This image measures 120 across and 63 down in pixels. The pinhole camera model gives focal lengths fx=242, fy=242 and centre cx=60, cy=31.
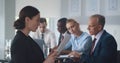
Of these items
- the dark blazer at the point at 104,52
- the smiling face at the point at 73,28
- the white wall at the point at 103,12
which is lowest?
the dark blazer at the point at 104,52

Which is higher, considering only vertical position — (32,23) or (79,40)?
(32,23)

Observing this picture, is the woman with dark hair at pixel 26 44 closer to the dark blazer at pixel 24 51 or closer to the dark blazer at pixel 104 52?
the dark blazer at pixel 24 51

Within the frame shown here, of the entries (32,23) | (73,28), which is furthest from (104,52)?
(32,23)

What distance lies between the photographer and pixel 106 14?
3.90 metres

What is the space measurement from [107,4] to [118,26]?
16.3 inches

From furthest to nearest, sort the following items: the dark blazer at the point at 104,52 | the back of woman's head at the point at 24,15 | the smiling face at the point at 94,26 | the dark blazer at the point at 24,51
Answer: the smiling face at the point at 94,26 < the dark blazer at the point at 104,52 < the back of woman's head at the point at 24,15 < the dark blazer at the point at 24,51

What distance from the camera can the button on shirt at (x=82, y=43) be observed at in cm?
291

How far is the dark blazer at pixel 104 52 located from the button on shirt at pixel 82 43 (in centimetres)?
32

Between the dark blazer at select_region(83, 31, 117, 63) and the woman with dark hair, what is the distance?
2.80ft

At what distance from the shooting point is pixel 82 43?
9.96ft

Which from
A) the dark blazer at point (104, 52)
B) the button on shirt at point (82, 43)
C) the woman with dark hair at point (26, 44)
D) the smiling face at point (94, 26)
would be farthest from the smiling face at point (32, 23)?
the button on shirt at point (82, 43)

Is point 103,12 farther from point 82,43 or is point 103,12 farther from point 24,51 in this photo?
point 24,51

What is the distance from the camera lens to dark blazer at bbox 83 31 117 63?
2.45 metres

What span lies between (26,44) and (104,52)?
1015 mm
